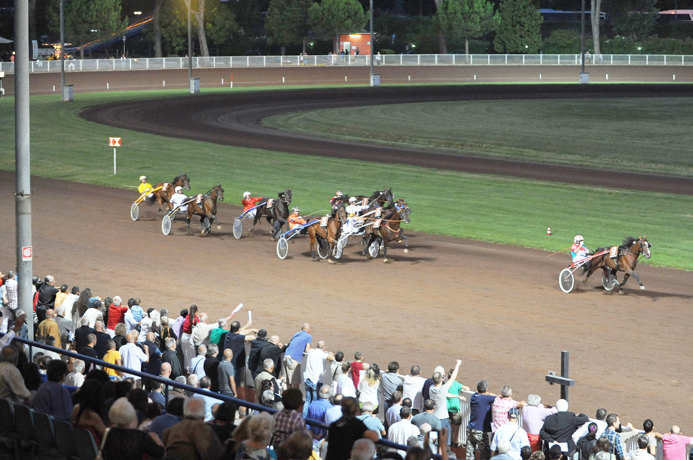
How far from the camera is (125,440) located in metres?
6.67

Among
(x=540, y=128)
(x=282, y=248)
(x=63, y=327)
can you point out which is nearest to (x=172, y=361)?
(x=63, y=327)

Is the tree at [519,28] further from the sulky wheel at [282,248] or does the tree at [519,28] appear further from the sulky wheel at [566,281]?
the sulky wheel at [566,281]

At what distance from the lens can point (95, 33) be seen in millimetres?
78125

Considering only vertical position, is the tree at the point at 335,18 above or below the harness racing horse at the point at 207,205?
above

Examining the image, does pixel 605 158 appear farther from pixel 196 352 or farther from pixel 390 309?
pixel 196 352

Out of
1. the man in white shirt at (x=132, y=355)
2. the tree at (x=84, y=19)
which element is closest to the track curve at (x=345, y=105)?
the tree at (x=84, y=19)

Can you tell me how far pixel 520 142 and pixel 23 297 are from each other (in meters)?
31.9

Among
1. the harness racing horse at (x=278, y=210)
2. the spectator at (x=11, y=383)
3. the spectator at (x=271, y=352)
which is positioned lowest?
the spectator at (x=271, y=352)

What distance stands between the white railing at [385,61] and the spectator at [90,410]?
6199 centimetres

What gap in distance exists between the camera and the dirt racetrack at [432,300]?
13852 millimetres

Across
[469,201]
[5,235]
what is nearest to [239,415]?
[5,235]

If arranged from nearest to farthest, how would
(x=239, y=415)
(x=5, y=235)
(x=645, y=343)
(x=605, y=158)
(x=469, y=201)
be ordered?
(x=239, y=415)
(x=645, y=343)
(x=5, y=235)
(x=469, y=201)
(x=605, y=158)

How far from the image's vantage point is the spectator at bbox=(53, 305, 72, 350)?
44.0ft

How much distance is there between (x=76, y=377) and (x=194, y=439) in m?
3.52
